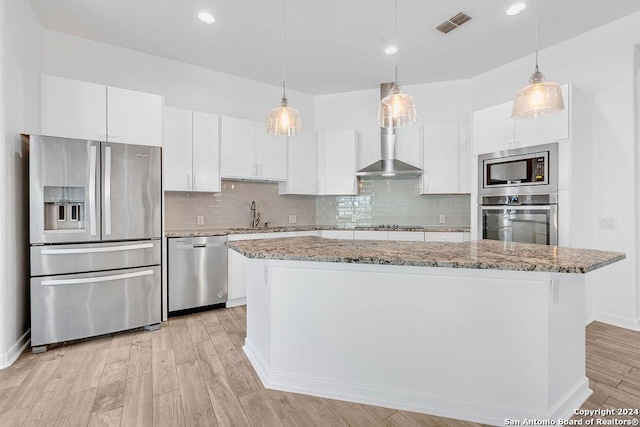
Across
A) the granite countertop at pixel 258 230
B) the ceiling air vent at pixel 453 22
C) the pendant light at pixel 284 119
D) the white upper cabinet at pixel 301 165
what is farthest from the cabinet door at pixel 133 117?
the ceiling air vent at pixel 453 22

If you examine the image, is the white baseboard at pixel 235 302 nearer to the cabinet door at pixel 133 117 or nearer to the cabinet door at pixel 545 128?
the cabinet door at pixel 133 117

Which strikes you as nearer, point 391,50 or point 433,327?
point 433,327

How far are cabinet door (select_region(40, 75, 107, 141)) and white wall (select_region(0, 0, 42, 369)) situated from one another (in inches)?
4.2

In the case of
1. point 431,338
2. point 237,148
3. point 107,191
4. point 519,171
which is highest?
point 237,148

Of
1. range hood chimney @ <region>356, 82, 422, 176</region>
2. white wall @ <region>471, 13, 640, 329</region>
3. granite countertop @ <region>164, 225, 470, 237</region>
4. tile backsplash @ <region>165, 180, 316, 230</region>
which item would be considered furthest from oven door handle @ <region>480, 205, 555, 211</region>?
tile backsplash @ <region>165, 180, 316, 230</region>

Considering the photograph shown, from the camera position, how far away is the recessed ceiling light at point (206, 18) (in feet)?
9.09

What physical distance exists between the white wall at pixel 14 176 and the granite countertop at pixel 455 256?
1770 millimetres

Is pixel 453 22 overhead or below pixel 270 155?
overhead

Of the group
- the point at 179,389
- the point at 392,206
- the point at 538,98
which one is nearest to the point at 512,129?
the point at 538,98

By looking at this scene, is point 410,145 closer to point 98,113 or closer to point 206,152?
point 206,152

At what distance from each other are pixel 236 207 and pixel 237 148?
0.80 m

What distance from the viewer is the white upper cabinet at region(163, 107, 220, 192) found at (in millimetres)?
3418

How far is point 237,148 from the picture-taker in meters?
3.85

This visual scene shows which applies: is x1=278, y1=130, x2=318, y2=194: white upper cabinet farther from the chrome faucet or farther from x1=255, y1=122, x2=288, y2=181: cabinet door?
the chrome faucet
